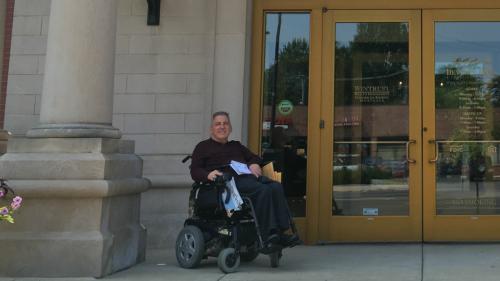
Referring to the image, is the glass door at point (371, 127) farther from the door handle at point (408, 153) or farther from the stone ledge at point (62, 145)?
the stone ledge at point (62, 145)

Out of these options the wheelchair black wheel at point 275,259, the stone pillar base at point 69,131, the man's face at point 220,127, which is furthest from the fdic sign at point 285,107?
the stone pillar base at point 69,131

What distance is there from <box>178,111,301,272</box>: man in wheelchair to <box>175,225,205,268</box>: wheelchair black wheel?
3 centimetres

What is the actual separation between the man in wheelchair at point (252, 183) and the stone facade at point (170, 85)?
119 cm

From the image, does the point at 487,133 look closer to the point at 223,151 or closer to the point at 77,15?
the point at 223,151

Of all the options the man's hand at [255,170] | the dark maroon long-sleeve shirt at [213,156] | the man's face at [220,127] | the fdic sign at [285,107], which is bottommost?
the man's hand at [255,170]

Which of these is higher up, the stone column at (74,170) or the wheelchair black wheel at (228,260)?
the stone column at (74,170)

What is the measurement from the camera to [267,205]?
16.1ft

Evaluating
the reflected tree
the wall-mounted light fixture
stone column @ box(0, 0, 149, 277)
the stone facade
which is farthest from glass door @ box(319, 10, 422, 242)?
stone column @ box(0, 0, 149, 277)

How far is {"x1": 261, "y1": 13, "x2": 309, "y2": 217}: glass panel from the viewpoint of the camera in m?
6.82

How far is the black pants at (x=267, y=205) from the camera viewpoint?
4.87m

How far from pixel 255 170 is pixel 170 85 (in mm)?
2089

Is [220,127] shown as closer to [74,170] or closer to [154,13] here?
[74,170]

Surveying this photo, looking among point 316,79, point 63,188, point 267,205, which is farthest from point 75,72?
point 316,79

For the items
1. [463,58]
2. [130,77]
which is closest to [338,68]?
[463,58]
